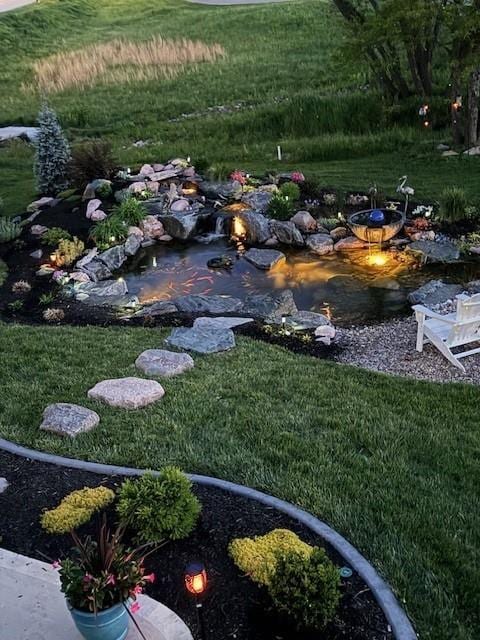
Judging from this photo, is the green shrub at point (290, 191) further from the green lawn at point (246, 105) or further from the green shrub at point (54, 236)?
the green shrub at point (54, 236)

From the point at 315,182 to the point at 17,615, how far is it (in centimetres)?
1209

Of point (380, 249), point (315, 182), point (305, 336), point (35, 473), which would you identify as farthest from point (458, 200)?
point (35, 473)

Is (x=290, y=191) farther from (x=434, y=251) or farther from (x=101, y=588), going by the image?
(x=101, y=588)

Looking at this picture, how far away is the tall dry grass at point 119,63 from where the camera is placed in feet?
92.4

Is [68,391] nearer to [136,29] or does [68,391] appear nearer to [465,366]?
[465,366]

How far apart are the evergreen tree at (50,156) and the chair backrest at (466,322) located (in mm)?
11408

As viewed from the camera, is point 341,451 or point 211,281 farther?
point 211,281

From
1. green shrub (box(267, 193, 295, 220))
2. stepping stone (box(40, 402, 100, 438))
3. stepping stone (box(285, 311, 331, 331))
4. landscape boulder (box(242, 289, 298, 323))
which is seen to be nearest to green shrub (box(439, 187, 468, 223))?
green shrub (box(267, 193, 295, 220))

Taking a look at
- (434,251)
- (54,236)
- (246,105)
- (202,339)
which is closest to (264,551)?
(202,339)

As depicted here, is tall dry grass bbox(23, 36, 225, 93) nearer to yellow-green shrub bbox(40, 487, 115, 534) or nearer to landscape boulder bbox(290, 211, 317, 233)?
landscape boulder bbox(290, 211, 317, 233)

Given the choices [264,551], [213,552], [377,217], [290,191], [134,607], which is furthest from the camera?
[290,191]

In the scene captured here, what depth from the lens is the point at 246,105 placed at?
24.1 metres

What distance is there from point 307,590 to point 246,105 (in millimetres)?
22343

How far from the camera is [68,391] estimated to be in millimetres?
7211
